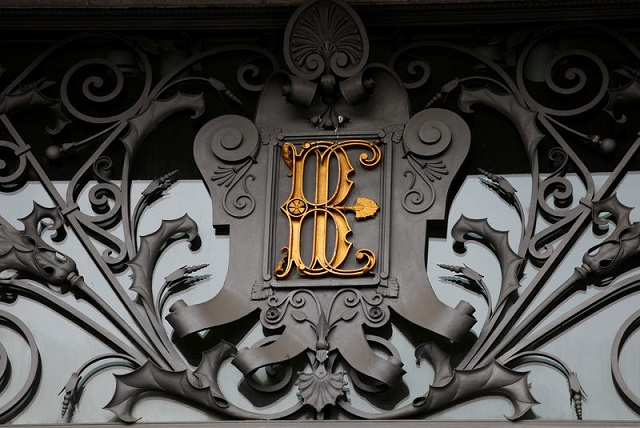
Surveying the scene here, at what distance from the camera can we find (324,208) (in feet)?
21.0

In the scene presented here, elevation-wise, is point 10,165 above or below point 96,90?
below

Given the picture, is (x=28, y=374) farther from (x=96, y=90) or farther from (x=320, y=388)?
(x=96, y=90)

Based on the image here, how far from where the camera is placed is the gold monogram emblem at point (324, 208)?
630cm

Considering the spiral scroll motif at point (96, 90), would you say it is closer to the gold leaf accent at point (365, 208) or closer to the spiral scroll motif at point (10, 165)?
the spiral scroll motif at point (10, 165)

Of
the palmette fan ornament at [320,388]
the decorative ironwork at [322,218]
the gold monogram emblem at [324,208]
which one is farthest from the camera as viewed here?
the gold monogram emblem at [324,208]

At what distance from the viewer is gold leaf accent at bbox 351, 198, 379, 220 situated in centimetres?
639

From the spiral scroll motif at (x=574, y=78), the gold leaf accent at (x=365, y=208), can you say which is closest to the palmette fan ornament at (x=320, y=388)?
the gold leaf accent at (x=365, y=208)

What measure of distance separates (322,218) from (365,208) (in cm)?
16

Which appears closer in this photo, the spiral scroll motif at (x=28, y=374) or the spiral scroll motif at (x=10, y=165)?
the spiral scroll motif at (x=28, y=374)

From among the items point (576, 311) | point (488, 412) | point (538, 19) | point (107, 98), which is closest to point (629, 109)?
point (538, 19)

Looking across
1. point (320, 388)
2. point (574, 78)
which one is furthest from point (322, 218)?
point (574, 78)

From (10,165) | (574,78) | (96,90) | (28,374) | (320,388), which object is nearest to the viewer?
(320,388)

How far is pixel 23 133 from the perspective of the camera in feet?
22.5

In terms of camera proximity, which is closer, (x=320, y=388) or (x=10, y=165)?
(x=320, y=388)
